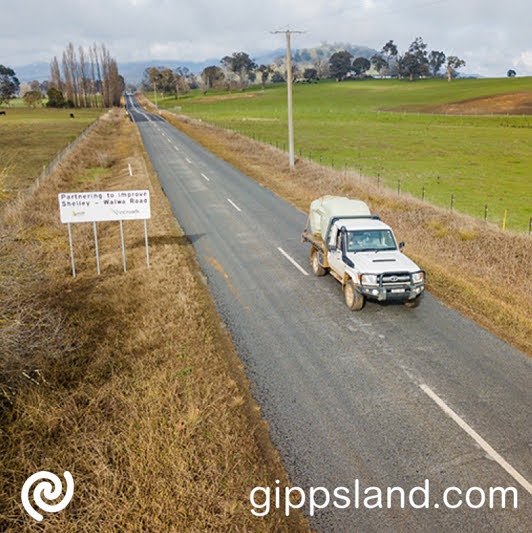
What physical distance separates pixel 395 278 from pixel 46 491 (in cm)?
800

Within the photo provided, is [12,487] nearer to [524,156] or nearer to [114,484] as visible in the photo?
[114,484]

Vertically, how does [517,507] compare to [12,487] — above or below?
below

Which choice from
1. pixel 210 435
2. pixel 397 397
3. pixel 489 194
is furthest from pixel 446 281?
pixel 489 194

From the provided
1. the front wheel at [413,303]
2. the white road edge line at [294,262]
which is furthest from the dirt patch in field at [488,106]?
the front wheel at [413,303]

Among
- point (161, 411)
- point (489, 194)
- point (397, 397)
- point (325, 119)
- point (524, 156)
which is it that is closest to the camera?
point (161, 411)

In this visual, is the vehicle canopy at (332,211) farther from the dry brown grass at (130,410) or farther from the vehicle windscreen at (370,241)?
the dry brown grass at (130,410)

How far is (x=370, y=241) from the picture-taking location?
1169 cm

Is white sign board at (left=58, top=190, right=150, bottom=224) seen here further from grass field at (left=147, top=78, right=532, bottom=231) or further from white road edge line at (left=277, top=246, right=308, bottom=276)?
grass field at (left=147, top=78, right=532, bottom=231)

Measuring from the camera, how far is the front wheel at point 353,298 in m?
10.7

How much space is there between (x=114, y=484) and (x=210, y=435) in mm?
1517

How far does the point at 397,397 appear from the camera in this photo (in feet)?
25.0

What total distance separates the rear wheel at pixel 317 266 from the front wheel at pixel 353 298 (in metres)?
1.97

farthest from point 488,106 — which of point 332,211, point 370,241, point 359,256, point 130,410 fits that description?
point 130,410

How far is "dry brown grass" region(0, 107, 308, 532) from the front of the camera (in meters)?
5.42
